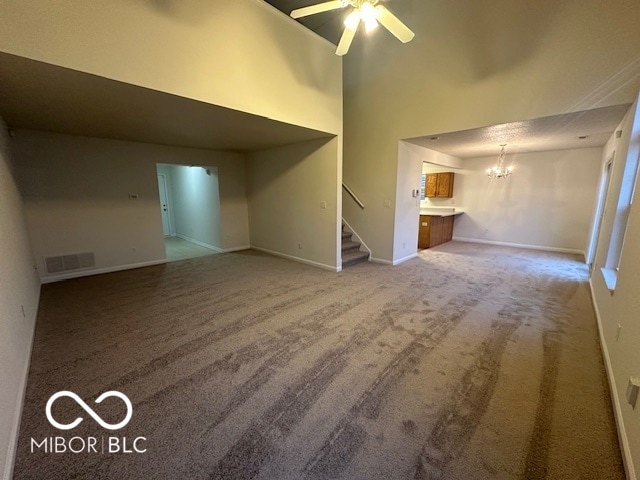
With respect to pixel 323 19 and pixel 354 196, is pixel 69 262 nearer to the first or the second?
pixel 354 196

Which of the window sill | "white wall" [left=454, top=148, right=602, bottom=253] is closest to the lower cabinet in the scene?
"white wall" [left=454, top=148, right=602, bottom=253]

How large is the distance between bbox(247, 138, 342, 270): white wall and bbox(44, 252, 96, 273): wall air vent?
3053 mm

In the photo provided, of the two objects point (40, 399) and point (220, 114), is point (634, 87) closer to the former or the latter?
point (220, 114)

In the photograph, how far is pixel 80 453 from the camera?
57.4 inches

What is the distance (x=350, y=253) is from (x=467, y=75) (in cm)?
339

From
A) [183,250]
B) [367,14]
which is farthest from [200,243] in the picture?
[367,14]

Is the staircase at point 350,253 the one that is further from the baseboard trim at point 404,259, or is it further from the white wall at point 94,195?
the white wall at point 94,195

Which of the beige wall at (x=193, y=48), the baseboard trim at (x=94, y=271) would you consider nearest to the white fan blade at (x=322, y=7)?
the beige wall at (x=193, y=48)

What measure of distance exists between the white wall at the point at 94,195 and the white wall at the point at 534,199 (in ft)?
22.8

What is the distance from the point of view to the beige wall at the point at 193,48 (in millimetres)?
1893

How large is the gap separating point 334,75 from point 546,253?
6.09 metres

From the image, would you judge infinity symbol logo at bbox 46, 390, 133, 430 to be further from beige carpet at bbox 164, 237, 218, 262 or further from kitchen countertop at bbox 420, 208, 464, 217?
kitchen countertop at bbox 420, 208, 464, 217

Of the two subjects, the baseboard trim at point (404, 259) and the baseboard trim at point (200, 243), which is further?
the baseboard trim at point (200, 243)

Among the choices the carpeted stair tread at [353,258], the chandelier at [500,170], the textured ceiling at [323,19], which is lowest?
the carpeted stair tread at [353,258]
